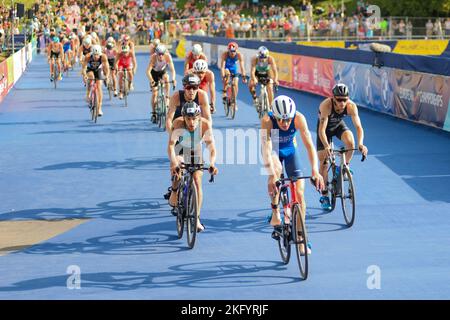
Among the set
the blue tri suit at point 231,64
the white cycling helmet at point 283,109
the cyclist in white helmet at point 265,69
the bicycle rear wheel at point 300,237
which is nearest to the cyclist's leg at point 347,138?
the white cycling helmet at point 283,109

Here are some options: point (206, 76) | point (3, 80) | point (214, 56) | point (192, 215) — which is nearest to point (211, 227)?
point (192, 215)

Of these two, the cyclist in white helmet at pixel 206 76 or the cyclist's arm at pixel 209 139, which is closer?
the cyclist's arm at pixel 209 139

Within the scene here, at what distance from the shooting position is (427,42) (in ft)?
171

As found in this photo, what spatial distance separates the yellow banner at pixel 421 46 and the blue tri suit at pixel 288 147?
41315 mm

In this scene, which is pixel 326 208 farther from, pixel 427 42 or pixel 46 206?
pixel 427 42

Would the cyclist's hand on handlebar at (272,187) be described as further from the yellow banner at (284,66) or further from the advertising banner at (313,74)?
the yellow banner at (284,66)

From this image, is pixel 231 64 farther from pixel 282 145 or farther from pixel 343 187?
pixel 282 145

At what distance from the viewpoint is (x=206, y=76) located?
18.5m

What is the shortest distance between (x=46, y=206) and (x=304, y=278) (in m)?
5.64

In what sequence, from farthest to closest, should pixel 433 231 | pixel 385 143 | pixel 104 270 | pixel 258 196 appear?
1. pixel 385 143
2. pixel 258 196
3. pixel 433 231
4. pixel 104 270

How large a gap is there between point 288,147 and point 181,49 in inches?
1957

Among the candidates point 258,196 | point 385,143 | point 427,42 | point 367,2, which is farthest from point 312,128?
point 367,2

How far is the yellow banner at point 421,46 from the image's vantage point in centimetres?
5130

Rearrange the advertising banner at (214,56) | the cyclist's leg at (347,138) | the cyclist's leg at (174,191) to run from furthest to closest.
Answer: the advertising banner at (214,56)
the cyclist's leg at (347,138)
the cyclist's leg at (174,191)
